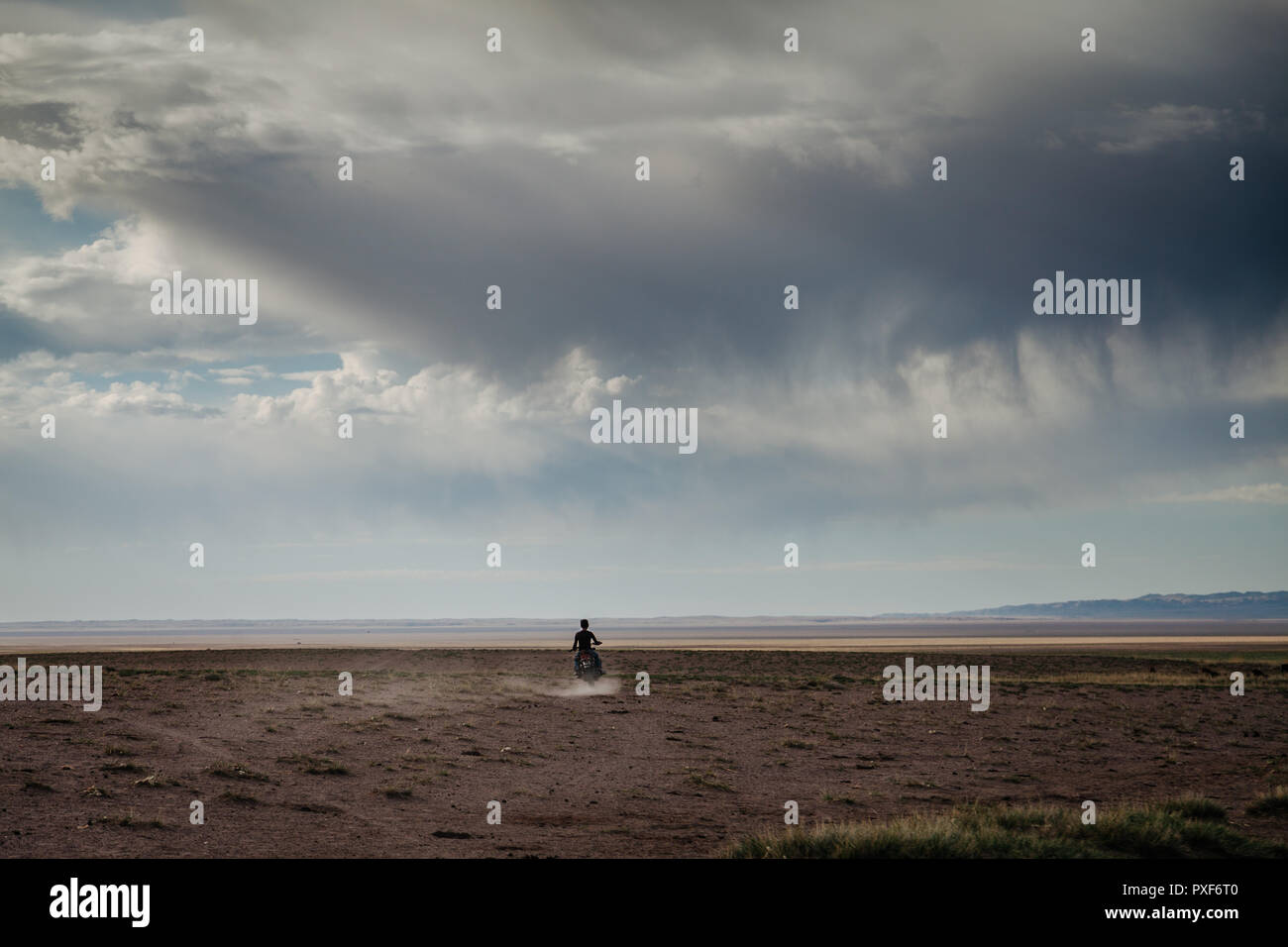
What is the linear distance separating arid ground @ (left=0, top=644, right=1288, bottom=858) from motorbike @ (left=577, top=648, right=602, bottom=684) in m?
0.92

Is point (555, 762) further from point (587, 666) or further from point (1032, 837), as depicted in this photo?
point (587, 666)

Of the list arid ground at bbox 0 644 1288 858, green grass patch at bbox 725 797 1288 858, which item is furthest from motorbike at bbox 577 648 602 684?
green grass patch at bbox 725 797 1288 858

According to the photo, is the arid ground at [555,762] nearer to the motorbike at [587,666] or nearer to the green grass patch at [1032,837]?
the motorbike at [587,666]

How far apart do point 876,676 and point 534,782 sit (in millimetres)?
38519

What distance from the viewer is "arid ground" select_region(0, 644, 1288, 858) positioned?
1471cm

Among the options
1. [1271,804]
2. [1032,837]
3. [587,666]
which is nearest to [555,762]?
[1032,837]

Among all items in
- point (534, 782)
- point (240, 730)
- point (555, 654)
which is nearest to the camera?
point (534, 782)

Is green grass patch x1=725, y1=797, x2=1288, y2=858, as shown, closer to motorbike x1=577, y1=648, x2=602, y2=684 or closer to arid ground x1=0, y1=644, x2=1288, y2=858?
arid ground x1=0, y1=644, x2=1288, y2=858

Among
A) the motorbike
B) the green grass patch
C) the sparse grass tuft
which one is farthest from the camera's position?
the motorbike
